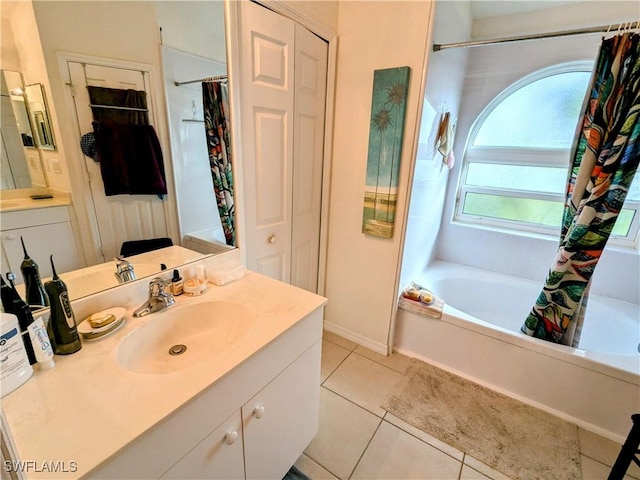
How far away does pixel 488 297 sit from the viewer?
244cm

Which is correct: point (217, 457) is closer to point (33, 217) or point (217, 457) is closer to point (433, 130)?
point (33, 217)

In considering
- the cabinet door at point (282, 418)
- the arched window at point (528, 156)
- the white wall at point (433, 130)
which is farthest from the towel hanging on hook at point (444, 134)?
the cabinet door at point (282, 418)

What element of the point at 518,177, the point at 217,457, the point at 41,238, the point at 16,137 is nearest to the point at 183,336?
the point at 217,457

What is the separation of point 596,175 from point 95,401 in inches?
83.1

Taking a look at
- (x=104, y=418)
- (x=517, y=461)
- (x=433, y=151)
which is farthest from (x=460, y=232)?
(x=104, y=418)

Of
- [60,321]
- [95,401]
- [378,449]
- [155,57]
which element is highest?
[155,57]

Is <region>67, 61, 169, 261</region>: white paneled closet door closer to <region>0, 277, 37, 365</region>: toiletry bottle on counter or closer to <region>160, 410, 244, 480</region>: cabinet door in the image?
<region>0, 277, 37, 365</region>: toiletry bottle on counter

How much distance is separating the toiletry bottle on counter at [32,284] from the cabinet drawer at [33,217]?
0.15ft

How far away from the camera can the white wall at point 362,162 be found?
1.56 meters

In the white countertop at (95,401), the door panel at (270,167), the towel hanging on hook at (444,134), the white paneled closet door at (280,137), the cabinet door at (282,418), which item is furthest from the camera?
the towel hanging on hook at (444,134)

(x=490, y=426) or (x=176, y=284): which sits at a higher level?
(x=176, y=284)

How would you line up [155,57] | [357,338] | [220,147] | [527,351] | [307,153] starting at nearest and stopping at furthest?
A: [155,57], [220,147], [527,351], [307,153], [357,338]

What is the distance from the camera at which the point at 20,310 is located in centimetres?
72

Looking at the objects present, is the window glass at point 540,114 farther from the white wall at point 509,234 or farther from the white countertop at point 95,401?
the white countertop at point 95,401
